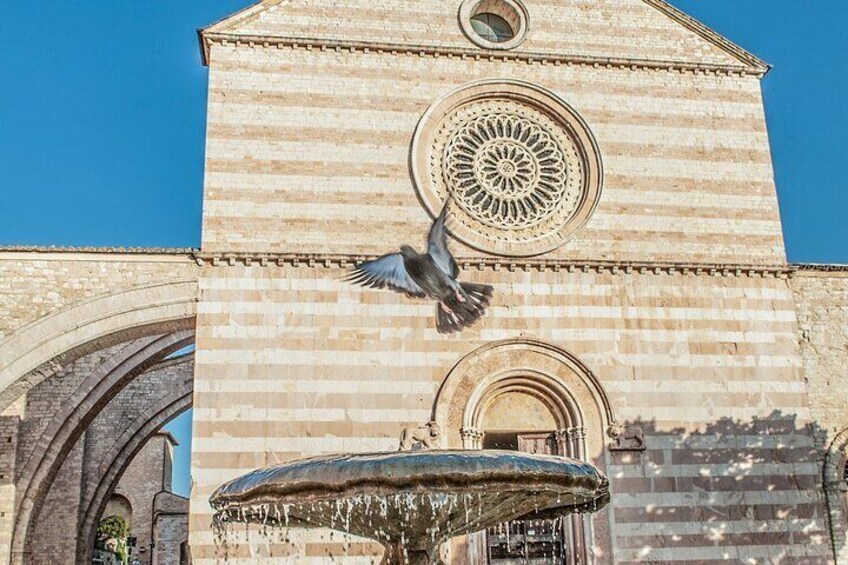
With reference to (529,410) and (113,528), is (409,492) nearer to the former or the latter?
(529,410)

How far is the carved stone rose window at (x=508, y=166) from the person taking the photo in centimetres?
1544

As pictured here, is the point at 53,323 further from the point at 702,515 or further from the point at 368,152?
the point at 702,515

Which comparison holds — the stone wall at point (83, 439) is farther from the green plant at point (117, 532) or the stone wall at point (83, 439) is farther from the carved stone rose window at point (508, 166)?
the carved stone rose window at point (508, 166)

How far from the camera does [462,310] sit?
14.7 meters

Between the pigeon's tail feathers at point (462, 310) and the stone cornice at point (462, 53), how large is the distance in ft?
13.7

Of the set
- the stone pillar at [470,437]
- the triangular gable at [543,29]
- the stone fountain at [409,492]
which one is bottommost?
the stone fountain at [409,492]

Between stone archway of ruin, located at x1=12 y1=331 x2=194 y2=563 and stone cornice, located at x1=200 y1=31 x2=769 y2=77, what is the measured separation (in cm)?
591

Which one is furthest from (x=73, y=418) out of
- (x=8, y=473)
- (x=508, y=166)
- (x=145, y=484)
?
(x=145, y=484)

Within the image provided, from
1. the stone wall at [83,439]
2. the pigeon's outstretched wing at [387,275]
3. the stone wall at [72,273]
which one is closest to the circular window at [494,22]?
the pigeon's outstretched wing at [387,275]

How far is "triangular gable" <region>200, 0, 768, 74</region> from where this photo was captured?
51.6ft

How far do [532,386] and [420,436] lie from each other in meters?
2.05

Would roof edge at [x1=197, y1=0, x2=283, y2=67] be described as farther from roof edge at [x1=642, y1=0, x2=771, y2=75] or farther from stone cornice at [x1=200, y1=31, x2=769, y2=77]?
roof edge at [x1=642, y1=0, x2=771, y2=75]

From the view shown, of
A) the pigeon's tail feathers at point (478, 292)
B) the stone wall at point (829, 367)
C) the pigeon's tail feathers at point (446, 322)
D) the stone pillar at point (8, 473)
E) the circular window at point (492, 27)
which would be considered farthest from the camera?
the stone pillar at point (8, 473)

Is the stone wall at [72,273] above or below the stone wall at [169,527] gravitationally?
above
